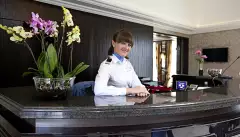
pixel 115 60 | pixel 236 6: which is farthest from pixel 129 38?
pixel 236 6

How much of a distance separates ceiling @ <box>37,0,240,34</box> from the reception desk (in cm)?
303

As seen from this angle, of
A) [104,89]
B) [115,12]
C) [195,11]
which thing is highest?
[195,11]

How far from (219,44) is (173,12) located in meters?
1.90

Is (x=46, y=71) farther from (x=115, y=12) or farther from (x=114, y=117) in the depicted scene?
(x=115, y=12)

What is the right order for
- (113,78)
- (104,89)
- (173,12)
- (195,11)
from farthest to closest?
(195,11) < (173,12) < (113,78) < (104,89)

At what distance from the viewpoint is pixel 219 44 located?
678cm

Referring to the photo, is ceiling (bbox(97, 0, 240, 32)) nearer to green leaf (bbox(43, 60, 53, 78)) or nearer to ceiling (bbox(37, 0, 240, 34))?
ceiling (bbox(37, 0, 240, 34))

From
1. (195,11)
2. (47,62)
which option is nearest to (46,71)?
(47,62)

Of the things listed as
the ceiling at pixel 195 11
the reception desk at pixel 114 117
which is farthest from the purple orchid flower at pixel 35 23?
the ceiling at pixel 195 11

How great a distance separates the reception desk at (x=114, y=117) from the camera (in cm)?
103

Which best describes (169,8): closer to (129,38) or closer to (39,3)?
(39,3)

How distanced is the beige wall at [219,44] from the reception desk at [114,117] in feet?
19.1

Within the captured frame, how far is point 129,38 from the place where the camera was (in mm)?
1638

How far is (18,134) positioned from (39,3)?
2.99 meters
